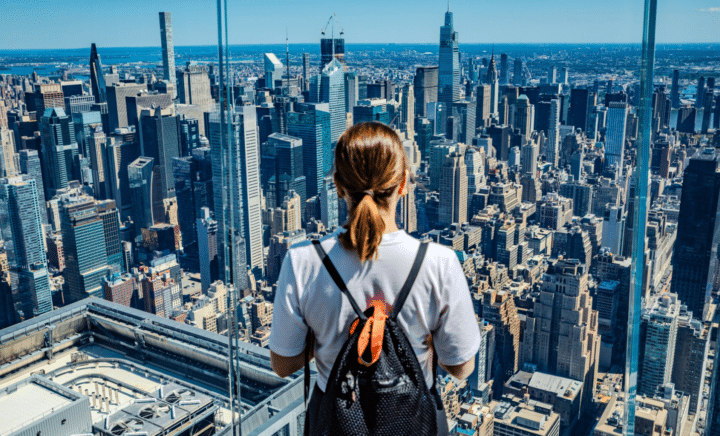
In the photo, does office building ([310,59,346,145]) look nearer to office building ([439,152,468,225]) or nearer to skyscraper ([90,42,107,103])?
office building ([439,152,468,225])

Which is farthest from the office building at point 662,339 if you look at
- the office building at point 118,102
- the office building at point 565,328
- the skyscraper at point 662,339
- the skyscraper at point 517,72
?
the office building at point 118,102

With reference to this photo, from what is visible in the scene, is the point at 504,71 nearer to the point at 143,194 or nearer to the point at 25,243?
the point at 143,194

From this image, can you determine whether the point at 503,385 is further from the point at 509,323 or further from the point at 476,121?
the point at 476,121

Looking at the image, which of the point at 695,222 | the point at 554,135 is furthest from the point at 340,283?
the point at 554,135

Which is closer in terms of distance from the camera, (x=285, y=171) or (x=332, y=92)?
(x=285, y=171)

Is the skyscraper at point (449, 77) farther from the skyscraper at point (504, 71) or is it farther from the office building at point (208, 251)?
the office building at point (208, 251)

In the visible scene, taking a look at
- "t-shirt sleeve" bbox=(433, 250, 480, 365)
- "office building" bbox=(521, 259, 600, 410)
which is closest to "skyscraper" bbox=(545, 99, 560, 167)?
"office building" bbox=(521, 259, 600, 410)

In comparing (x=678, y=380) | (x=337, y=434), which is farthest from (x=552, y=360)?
(x=337, y=434)

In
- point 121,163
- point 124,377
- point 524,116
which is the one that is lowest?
point 121,163

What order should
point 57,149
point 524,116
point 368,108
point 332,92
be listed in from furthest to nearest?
point 524,116, point 332,92, point 368,108, point 57,149
